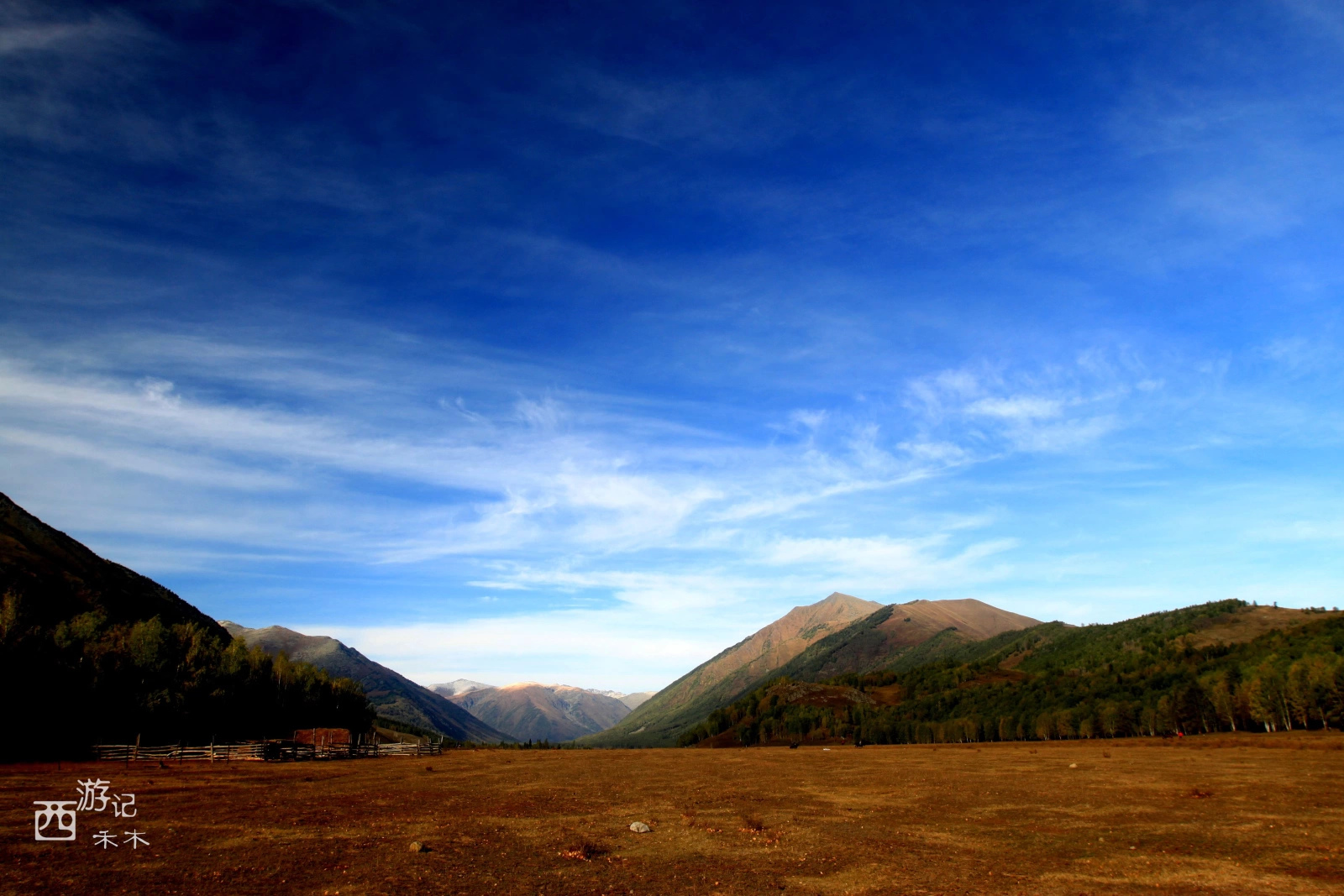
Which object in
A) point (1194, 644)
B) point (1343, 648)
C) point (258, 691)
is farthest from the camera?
point (1194, 644)

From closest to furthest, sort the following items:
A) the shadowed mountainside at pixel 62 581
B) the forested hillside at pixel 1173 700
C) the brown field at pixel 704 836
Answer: the brown field at pixel 704 836, the shadowed mountainside at pixel 62 581, the forested hillside at pixel 1173 700

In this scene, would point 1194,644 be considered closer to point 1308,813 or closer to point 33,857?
point 1308,813

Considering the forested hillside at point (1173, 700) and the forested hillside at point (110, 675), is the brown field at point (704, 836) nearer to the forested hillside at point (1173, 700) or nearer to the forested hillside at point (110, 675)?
the forested hillside at point (110, 675)

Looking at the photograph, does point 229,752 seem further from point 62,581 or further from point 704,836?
point 62,581

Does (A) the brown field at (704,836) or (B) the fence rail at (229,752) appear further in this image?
(B) the fence rail at (229,752)

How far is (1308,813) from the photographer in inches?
1080

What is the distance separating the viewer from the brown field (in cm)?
1730

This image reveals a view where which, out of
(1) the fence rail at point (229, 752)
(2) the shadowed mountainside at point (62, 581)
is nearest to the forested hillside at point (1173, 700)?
(1) the fence rail at point (229, 752)

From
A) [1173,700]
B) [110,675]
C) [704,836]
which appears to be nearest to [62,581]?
[110,675]

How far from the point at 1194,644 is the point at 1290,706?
97584 mm

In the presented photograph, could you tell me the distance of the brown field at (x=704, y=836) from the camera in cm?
1730

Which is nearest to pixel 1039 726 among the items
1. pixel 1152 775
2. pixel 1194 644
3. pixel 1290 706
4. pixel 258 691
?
pixel 1290 706

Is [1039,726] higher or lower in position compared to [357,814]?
lower

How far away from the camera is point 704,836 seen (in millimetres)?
24953
